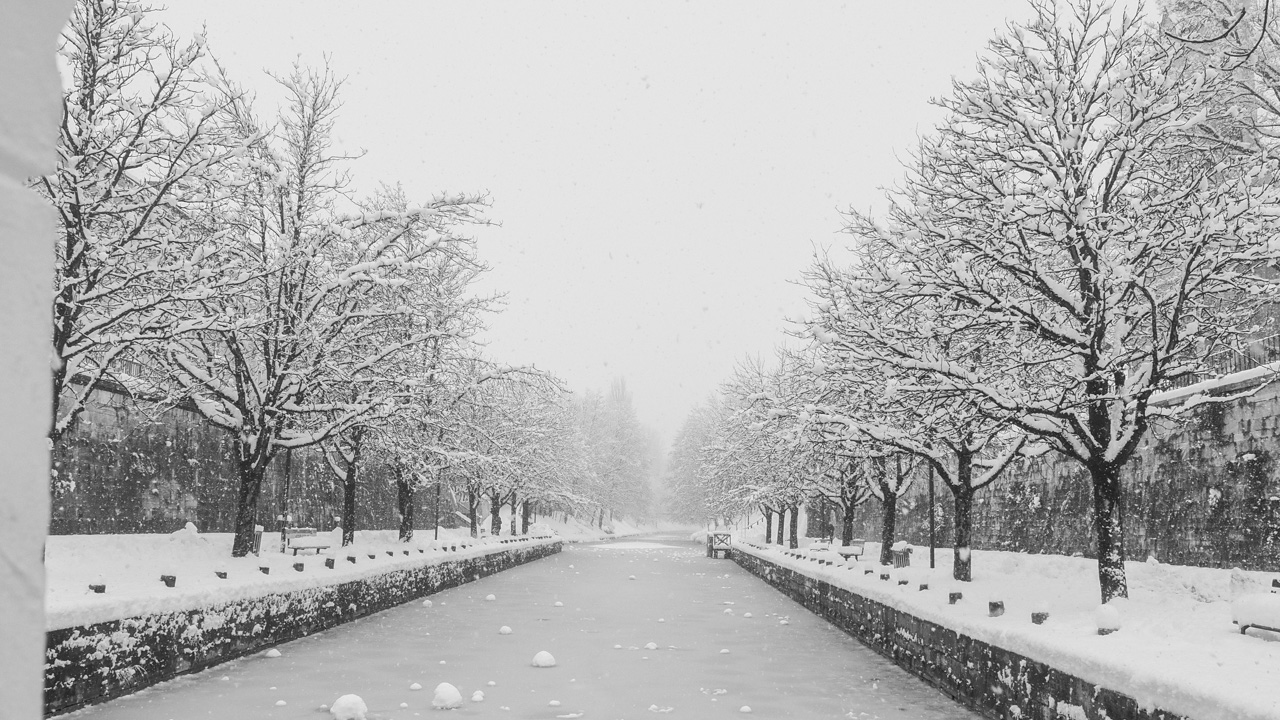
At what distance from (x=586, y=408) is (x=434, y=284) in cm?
7258

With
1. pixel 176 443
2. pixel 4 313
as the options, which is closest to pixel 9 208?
pixel 4 313

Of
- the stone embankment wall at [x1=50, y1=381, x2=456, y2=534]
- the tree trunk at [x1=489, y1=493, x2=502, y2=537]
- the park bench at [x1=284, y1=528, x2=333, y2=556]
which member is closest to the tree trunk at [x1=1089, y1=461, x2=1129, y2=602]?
the stone embankment wall at [x1=50, y1=381, x2=456, y2=534]

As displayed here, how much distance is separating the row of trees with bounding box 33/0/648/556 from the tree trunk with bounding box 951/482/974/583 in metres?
9.14

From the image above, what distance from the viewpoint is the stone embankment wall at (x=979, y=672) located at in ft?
23.7

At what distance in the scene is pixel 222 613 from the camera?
11.9 meters

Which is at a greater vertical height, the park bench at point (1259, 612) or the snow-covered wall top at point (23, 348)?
the snow-covered wall top at point (23, 348)

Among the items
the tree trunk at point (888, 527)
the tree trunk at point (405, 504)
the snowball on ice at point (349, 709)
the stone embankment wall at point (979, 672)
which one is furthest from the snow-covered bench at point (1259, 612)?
the tree trunk at point (405, 504)

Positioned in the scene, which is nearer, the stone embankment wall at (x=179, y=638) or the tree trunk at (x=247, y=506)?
the stone embankment wall at (x=179, y=638)

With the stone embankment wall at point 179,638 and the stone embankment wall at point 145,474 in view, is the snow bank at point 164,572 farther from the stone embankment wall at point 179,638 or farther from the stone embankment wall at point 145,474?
the stone embankment wall at point 145,474

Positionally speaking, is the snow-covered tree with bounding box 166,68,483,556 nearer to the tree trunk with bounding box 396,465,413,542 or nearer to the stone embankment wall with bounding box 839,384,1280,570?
the tree trunk with bounding box 396,465,413,542

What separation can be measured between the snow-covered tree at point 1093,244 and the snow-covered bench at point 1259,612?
3.01 metres

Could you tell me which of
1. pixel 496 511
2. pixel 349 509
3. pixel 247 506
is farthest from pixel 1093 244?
pixel 496 511

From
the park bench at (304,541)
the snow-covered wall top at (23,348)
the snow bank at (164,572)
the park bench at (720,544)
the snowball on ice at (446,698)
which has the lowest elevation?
the park bench at (720,544)

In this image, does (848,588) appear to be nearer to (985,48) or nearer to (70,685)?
(985,48)
